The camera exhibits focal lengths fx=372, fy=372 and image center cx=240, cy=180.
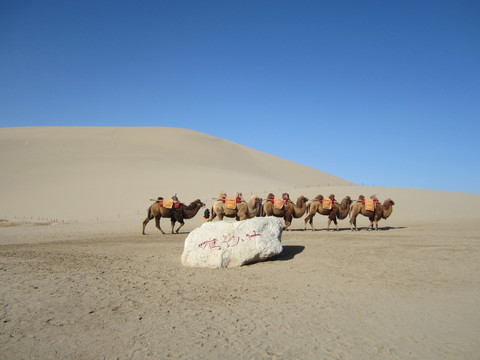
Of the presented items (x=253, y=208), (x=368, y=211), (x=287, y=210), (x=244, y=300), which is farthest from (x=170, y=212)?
(x=244, y=300)

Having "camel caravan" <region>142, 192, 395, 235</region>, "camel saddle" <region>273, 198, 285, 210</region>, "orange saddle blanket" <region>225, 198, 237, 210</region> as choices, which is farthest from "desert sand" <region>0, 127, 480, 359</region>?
"camel saddle" <region>273, 198, 285, 210</region>

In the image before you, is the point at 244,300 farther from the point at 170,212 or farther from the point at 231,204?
the point at 170,212

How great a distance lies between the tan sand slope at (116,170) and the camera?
3247cm

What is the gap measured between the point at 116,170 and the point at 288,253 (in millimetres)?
35876

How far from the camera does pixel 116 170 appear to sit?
43.1 meters

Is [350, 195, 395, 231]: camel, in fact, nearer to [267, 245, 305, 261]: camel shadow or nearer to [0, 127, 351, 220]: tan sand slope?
[267, 245, 305, 261]: camel shadow

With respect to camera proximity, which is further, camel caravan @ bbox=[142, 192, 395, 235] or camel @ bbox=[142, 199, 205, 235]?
camel @ bbox=[142, 199, 205, 235]

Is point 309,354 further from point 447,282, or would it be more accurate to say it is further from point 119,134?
point 119,134

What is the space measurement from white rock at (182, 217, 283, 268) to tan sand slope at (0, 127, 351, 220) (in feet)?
68.7

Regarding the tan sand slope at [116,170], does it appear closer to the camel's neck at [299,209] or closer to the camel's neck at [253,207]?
the camel's neck at [299,209]

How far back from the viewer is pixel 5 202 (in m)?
32.4

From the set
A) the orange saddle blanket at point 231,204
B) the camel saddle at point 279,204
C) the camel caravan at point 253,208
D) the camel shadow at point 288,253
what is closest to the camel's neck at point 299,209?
the camel caravan at point 253,208

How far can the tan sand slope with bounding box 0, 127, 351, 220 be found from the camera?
1278 inches

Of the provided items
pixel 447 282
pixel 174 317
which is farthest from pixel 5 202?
pixel 447 282
